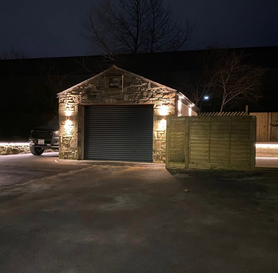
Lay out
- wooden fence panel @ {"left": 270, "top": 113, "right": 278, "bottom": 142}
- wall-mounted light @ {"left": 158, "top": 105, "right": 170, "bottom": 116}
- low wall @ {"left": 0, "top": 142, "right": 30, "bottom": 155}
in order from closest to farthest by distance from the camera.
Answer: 1. wall-mounted light @ {"left": 158, "top": 105, "right": 170, "bottom": 116}
2. low wall @ {"left": 0, "top": 142, "right": 30, "bottom": 155}
3. wooden fence panel @ {"left": 270, "top": 113, "right": 278, "bottom": 142}

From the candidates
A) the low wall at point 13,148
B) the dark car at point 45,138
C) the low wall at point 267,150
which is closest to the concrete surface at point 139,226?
the dark car at point 45,138

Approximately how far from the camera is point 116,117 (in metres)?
12.3

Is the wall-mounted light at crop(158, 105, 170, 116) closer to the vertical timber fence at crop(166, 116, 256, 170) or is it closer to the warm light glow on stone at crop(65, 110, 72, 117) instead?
the vertical timber fence at crop(166, 116, 256, 170)

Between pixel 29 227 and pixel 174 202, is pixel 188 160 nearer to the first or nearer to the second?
pixel 174 202

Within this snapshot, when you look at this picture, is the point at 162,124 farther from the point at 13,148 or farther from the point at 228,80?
the point at 228,80

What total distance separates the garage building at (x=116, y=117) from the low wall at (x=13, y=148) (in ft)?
15.1

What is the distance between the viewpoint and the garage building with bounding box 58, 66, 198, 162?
11211 mm

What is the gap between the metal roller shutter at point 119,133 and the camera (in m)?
11.9

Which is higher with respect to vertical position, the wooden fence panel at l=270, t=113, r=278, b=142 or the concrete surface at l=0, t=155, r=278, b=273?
the wooden fence panel at l=270, t=113, r=278, b=142

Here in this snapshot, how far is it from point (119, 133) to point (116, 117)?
2.39ft

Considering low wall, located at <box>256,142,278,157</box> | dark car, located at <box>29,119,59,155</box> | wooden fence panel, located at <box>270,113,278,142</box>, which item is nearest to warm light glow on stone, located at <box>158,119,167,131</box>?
dark car, located at <box>29,119,59,155</box>

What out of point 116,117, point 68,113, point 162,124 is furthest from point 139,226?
point 68,113

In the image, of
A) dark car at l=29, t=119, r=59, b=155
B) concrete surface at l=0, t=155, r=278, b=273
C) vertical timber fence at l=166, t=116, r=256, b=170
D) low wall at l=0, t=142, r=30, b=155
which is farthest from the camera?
low wall at l=0, t=142, r=30, b=155

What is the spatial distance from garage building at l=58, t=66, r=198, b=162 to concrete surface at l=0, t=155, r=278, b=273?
4278mm
